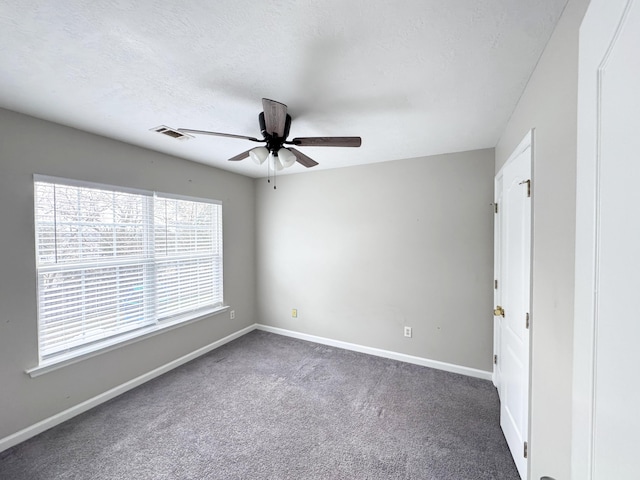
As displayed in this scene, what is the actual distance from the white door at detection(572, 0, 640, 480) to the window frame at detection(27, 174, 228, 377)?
10.1 feet

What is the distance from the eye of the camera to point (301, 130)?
2.22m

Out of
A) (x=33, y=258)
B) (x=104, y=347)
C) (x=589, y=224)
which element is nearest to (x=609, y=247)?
(x=589, y=224)

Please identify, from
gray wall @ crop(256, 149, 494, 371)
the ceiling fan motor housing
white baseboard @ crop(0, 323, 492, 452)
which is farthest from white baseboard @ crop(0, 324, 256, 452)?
the ceiling fan motor housing

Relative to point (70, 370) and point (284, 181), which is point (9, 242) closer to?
point (70, 370)

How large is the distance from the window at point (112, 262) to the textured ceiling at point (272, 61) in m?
0.70

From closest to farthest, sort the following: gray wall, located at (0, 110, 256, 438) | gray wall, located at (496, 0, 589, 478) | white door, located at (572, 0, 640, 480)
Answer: white door, located at (572, 0, 640, 480), gray wall, located at (496, 0, 589, 478), gray wall, located at (0, 110, 256, 438)

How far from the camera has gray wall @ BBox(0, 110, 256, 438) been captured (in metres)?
1.84

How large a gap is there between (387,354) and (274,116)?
2904mm

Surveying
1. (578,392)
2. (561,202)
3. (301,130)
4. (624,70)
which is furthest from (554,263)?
(301,130)

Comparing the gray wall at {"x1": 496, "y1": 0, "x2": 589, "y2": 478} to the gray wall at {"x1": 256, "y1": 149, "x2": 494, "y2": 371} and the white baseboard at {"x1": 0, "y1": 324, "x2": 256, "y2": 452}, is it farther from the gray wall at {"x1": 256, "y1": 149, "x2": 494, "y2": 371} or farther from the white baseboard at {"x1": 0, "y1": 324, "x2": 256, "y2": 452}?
the white baseboard at {"x1": 0, "y1": 324, "x2": 256, "y2": 452}

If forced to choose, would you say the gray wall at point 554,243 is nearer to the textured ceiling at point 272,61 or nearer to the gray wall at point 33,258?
the textured ceiling at point 272,61

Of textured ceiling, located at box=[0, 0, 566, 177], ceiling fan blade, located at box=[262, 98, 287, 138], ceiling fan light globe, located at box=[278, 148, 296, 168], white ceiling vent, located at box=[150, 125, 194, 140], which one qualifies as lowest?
ceiling fan light globe, located at box=[278, 148, 296, 168]

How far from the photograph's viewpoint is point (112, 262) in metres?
2.40

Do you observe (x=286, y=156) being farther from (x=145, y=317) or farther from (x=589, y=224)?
(x=145, y=317)
